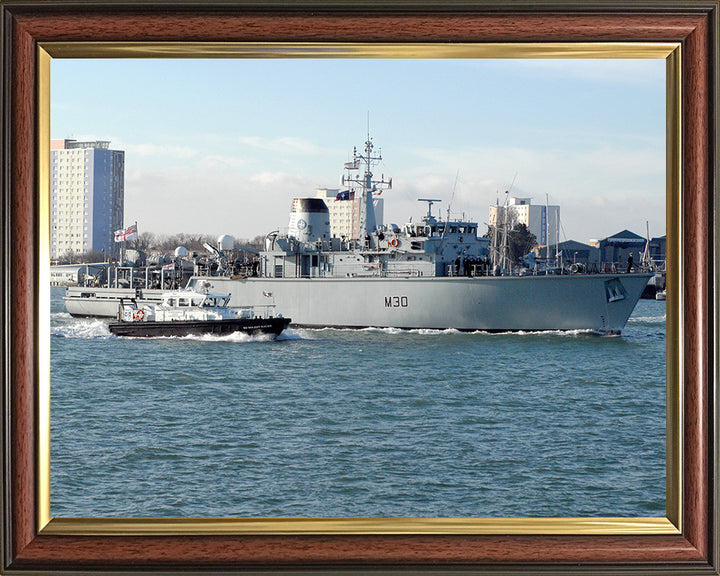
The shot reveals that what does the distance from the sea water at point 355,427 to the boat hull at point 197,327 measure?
38 cm

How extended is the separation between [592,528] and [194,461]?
792 centimetres

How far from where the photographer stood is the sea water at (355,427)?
307 inches

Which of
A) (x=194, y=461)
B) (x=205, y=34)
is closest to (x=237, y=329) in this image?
(x=194, y=461)

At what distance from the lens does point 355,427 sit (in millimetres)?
14195

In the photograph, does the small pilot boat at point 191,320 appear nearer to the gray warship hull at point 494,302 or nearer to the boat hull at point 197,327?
the boat hull at point 197,327

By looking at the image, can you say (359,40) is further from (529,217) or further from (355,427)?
(529,217)

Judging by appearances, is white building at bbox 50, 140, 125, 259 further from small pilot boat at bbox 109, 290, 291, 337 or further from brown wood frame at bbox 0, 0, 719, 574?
small pilot boat at bbox 109, 290, 291, 337

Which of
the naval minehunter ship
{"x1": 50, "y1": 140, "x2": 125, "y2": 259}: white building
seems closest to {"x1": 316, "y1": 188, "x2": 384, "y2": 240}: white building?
the naval minehunter ship

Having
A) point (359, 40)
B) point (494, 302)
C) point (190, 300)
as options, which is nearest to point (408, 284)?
point (494, 302)

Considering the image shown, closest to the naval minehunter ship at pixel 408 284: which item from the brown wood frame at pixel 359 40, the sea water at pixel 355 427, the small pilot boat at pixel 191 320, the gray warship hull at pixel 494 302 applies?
the gray warship hull at pixel 494 302

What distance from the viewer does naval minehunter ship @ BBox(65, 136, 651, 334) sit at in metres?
33.0

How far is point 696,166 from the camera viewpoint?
13.0 feet

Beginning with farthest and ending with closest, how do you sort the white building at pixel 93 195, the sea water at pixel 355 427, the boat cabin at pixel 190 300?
the boat cabin at pixel 190 300
the white building at pixel 93 195
the sea water at pixel 355 427

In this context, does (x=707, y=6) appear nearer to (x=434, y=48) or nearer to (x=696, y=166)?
(x=696, y=166)
